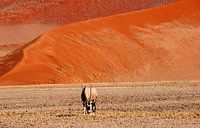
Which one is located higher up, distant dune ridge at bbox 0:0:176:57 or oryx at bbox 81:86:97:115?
distant dune ridge at bbox 0:0:176:57

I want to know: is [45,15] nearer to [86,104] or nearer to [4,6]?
[4,6]

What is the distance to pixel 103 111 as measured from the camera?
925 inches

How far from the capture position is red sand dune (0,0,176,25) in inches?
4569

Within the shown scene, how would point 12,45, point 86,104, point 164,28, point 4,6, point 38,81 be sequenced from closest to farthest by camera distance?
point 86,104, point 38,81, point 164,28, point 12,45, point 4,6

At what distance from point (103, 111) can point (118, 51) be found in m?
36.6

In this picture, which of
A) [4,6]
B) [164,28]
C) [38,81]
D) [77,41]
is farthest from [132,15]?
[4,6]

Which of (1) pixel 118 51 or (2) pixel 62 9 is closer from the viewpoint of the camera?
(1) pixel 118 51

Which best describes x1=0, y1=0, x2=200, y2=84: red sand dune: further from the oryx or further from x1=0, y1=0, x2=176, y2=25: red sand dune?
x1=0, y1=0, x2=176, y2=25: red sand dune

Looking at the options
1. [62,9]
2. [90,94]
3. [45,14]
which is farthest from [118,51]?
[45,14]

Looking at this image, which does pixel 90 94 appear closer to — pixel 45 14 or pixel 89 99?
pixel 89 99

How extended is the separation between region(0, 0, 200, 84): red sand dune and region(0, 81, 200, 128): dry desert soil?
15.3 m

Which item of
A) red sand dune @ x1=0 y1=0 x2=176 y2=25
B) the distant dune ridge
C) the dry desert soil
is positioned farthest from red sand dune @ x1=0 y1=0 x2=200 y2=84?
the distant dune ridge

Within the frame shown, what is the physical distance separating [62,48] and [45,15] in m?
65.6

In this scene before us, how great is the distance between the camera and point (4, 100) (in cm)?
3300
